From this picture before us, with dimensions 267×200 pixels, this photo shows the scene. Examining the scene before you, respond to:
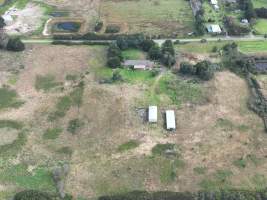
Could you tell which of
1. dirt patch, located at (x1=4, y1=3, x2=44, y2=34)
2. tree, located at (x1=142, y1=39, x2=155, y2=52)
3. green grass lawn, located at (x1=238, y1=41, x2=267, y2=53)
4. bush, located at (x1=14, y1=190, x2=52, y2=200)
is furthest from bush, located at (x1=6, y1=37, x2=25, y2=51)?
green grass lawn, located at (x1=238, y1=41, x2=267, y2=53)

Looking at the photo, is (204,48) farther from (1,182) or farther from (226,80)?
(1,182)

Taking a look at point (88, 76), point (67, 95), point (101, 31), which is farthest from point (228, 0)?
point (67, 95)

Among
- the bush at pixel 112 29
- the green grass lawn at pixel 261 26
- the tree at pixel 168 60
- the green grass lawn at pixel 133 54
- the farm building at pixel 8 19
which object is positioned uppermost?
the tree at pixel 168 60

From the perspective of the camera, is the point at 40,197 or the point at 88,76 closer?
the point at 40,197

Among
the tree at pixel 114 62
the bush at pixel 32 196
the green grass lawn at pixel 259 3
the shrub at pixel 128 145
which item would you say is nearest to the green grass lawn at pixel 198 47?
the tree at pixel 114 62

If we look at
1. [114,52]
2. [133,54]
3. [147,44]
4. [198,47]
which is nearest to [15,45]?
[114,52]

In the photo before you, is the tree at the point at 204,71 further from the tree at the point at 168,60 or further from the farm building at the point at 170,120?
the farm building at the point at 170,120

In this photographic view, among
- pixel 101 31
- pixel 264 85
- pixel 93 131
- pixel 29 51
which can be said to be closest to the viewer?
pixel 93 131

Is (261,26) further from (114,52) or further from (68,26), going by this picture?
(68,26)
